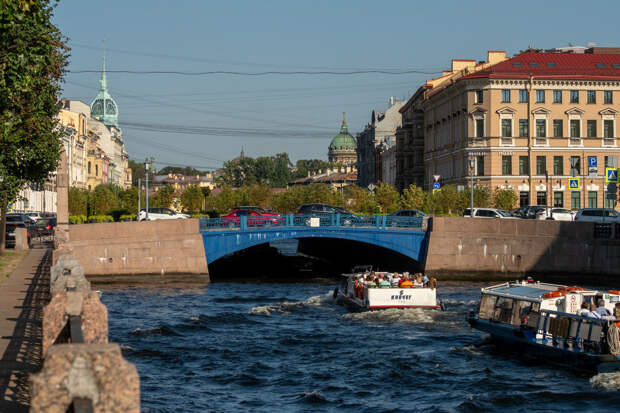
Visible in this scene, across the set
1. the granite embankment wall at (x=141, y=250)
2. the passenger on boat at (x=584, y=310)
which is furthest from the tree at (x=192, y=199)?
the passenger on boat at (x=584, y=310)

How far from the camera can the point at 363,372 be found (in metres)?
25.7

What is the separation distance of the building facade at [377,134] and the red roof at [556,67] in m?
59.8

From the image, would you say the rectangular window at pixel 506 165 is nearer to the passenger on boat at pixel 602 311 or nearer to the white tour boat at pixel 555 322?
the white tour boat at pixel 555 322

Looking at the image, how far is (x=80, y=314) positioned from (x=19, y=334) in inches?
309

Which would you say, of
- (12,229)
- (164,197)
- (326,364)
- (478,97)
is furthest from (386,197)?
(326,364)

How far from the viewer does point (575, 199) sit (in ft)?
269

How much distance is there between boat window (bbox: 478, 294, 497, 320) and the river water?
41.8 inches

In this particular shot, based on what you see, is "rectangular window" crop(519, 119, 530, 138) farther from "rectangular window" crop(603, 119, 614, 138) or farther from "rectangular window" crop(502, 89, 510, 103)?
"rectangular window" crop(603, 119, 614, 138)

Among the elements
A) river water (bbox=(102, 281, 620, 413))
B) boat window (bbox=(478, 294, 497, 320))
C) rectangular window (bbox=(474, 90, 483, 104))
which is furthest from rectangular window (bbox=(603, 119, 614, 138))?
boat window (bbox=(478, 294, 497, 320))

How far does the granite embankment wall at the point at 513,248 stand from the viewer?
51031 millimetres

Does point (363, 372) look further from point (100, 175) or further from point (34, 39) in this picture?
point (100, 175)

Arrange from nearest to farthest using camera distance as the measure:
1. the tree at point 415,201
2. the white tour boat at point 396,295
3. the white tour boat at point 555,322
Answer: the white tour boat at point 555,322
the white tour boat at point 396,295
the tree at point 415,201

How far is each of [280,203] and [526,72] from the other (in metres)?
32.1

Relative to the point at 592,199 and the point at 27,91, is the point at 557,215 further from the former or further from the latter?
the point at 27,91
